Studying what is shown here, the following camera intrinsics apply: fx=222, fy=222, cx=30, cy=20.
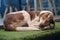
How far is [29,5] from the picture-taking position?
3342 millimetres

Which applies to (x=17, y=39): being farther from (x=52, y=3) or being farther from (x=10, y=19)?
(x=52, y=3)

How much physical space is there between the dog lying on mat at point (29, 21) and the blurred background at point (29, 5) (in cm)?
118

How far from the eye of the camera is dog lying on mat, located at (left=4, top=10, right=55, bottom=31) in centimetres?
195

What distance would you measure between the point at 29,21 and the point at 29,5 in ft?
4.49

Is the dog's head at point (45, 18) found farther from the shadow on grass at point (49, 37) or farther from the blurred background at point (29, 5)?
the blurred background at point (29, 5)

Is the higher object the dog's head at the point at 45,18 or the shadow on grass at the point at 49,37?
the dog's head at the point at 45,18

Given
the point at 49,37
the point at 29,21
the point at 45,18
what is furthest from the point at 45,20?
the point at 49,37

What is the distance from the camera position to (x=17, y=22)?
6.55 feet

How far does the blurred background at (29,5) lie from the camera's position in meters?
3.27

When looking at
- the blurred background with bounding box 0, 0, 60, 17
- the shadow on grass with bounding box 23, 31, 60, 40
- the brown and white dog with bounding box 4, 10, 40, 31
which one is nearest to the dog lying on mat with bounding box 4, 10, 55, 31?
the brown and white dog with bounding box 4, 10, 40, 31

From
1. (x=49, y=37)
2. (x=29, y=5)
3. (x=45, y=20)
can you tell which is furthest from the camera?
(x=29, y=5)

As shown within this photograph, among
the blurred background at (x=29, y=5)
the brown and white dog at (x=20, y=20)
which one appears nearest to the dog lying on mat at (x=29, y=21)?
the brown and white dog at (x=20, y=20)

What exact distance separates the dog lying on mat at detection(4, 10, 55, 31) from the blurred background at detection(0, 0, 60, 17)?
1184 mm

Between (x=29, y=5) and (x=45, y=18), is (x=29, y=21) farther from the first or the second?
(x=29, y=5)
